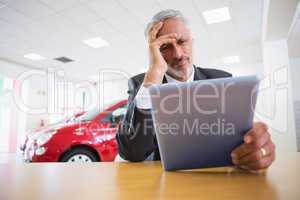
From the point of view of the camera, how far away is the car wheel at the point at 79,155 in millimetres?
2300

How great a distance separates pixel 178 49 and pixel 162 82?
0.19 m

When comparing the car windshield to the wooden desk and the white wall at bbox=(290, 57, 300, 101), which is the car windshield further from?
the white wall at bbox=(290, 57, 300, 101)

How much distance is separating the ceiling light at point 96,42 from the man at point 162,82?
11.2 ft

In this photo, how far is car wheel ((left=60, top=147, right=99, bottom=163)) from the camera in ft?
7.55

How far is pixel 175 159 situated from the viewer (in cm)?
54

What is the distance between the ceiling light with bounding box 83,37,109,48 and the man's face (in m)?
3.40

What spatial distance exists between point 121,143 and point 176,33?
600 mm

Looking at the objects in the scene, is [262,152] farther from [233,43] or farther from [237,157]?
[233,43]

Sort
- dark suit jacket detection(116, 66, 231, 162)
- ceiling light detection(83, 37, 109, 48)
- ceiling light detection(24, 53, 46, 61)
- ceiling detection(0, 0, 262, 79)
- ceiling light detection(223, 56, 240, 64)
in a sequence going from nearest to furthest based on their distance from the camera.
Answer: dark suit jacket detection(116, 66, 231, 162) → ceiling detection(0, 0, 262, 79) → ceiling light detection(83, 37, 109, 48) → ceiling light detection(24, 53, 46, 61) → ceiling light detection(223, 56, 240, 64)

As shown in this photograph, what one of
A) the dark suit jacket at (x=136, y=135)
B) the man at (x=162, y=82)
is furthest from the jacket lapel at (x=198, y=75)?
the dark suit jacket at (x=136, y=135)

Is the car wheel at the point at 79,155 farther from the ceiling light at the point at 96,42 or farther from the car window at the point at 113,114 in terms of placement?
the ceiling light at the point at 96,42

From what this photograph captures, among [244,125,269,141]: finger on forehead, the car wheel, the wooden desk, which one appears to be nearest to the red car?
the car wheel

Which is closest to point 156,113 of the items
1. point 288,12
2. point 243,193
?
point 243,193

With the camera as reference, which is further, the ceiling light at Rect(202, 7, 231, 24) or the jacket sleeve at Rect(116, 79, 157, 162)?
the ceiling light at Rect(202, 7, 231, 24)
